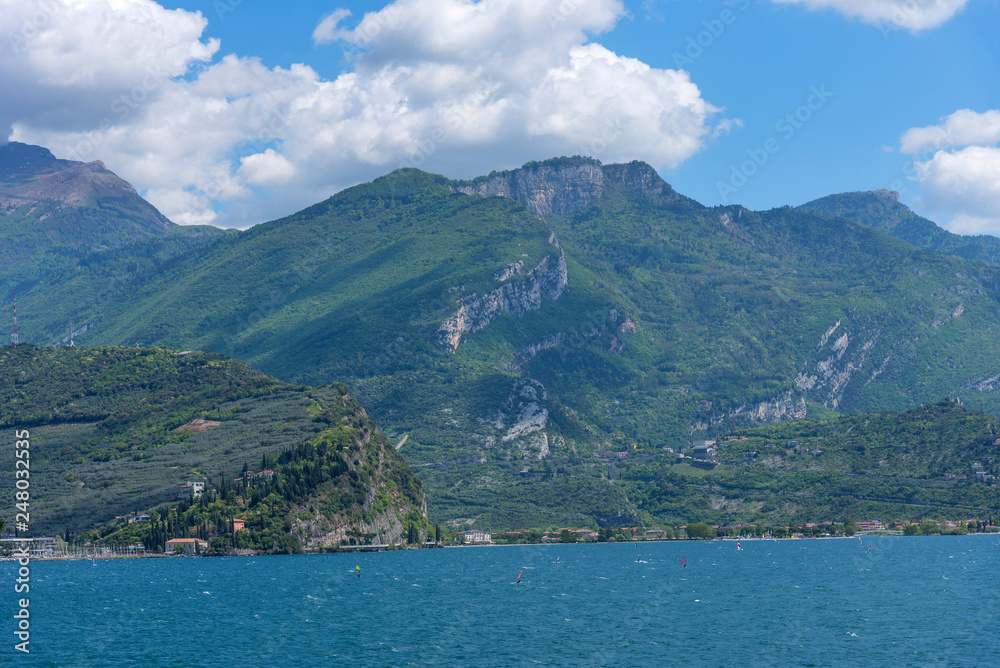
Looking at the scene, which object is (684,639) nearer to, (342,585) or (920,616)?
(920,616)

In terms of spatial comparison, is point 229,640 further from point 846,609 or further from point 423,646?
point 846,609

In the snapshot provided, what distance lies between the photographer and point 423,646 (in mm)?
99625

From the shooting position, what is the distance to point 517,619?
389ft

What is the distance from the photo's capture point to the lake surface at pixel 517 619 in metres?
93.8

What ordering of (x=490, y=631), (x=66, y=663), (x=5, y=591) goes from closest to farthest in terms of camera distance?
(x=66, y=663)
(x=490, y=631)
(x=5, y=591)

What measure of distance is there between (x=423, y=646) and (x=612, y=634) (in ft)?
62.3

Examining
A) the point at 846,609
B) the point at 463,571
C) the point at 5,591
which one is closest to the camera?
the point at 846,609

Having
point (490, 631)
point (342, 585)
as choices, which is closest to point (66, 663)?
point (490, 631)

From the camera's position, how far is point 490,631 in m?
109

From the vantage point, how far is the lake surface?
308 feet

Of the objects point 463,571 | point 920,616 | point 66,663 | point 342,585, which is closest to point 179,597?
point 342,585

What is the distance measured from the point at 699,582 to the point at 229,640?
83.2 meters

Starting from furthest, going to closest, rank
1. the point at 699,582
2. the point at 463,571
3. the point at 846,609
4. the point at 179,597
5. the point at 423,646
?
the point at 463,571 < the point at 699,582 < the point at 179,597 < the point at 846,609 < the point at 423,646

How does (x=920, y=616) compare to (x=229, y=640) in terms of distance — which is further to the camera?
(x=920, y=616)
